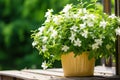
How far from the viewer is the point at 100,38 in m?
2.62

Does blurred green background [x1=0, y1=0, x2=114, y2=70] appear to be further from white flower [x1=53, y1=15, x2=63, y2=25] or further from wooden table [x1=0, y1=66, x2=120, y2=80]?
white flower [x1=53, y1=15, x2=63, y2=25]

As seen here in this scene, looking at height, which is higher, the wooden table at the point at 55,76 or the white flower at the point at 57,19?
the white flower at the point at 57,19

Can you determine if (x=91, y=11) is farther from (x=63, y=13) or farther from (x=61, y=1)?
(x=61, y=1)

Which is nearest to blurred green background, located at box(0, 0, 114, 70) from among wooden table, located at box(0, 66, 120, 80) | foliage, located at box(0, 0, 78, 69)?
foliage, located at box(0, 0, 78, 69)

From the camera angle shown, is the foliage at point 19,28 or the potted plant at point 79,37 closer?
the potted plant at point 79,37

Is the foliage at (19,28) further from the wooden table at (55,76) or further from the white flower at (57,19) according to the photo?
the white flower at (57,19)

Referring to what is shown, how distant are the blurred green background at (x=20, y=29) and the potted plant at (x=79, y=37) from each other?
3.35 meters

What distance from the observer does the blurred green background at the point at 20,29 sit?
6.23m

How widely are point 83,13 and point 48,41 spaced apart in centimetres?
22

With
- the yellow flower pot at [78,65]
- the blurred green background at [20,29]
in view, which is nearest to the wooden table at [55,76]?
the yellow flower pot at [78,65]

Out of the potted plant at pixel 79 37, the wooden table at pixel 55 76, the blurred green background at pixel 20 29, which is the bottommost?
the wooden table at pixel 55 76

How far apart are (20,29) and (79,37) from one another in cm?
369

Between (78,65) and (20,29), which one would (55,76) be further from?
(20,29)

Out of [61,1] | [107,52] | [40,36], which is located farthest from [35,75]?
[61,1]
